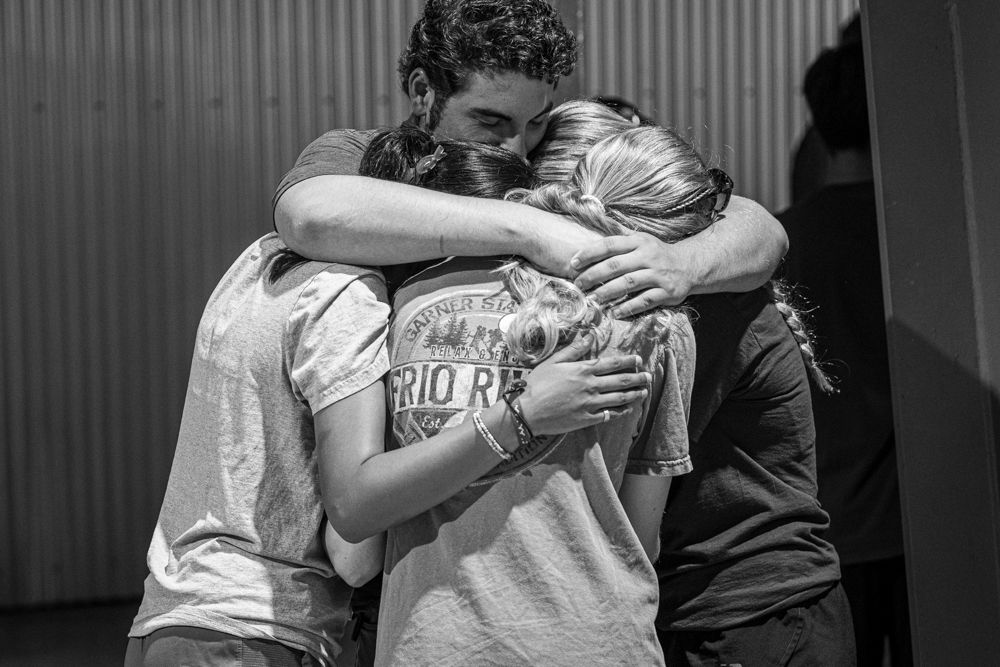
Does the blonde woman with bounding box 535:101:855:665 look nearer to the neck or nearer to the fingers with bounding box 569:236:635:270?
the fingers with bounding box 569:236:635:270

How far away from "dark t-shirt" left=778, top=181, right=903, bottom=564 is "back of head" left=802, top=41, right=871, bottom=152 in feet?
0.92

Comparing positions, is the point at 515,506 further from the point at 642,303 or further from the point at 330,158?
the point at 330,158

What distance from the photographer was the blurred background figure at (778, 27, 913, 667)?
2598 mm

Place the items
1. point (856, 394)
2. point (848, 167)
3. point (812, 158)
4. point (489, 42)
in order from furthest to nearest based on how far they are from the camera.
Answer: point (812, 158)
point (848, 167)
point (856, 394)
point (489, 42)

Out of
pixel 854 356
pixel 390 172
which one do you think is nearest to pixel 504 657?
pixel 390 172

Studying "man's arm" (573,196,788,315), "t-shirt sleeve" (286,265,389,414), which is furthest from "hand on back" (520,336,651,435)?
"t-shirt sleeve" (286,265,389,414)

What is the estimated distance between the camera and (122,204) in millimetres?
3494

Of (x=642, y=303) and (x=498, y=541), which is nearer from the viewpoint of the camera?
(x=498, y=541)

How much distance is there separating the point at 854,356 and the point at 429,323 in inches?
69.8

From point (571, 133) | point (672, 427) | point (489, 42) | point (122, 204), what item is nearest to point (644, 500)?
point (672, 427)

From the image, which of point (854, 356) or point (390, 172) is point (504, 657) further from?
point (854, 356)

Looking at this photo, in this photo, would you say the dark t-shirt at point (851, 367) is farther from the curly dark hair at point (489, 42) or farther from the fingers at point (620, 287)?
the fingers at point (620, 287)

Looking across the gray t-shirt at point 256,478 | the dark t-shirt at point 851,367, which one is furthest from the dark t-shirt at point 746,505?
the dark t-shirt at point 851,367

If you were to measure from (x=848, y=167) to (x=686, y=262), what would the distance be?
170 centimetres
